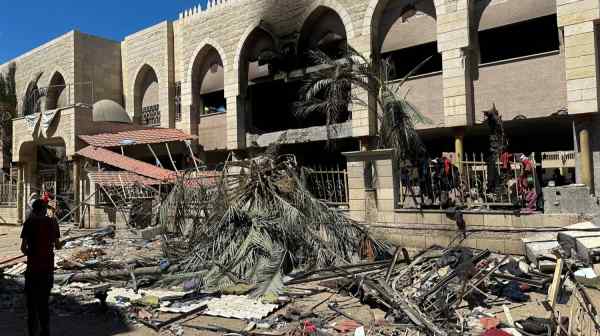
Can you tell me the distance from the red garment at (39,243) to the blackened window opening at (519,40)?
13.5m

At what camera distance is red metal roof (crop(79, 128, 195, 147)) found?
17.4 meters

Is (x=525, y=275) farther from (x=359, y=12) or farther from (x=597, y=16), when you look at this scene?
(x=359, y=12)

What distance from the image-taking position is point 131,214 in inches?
573

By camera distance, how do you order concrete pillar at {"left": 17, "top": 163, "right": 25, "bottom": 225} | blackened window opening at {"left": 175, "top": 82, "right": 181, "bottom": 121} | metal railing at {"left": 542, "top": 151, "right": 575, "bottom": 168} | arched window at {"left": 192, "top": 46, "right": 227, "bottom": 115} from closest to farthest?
metal railing at {"left": 542, "top": 151, "right": 575, "bottom": 168}, arched window at {"left": 192, "top": 46, "right": 227, "bottom": 115}, concrete pillar at {"left": 17, "top": 163, "right": 25, "bottom": 225}, blackened window opening at {"left": 175, "top": 82, "right": 181, "bottom": 121}

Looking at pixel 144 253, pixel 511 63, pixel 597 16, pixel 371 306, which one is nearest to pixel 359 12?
pixel 511 63

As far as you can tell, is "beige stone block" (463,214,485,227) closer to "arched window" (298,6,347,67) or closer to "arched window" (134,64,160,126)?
"arched window" (298,6,347,67)

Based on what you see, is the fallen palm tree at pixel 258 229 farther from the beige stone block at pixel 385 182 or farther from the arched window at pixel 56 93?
the arched window at pixel 56 93

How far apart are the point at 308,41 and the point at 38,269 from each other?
1501 cm

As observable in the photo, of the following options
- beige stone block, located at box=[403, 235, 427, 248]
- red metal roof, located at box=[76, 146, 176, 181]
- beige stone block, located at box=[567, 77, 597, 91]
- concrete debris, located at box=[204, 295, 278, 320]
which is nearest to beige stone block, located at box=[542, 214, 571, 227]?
beige stone block, located at box=[403, 235, 427, 248]

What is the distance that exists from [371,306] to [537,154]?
472 inches

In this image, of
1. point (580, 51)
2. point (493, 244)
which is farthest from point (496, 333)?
point (580, 51)

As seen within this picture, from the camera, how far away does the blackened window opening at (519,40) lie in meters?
14.0

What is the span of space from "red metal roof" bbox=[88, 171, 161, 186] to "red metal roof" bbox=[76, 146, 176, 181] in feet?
1.06

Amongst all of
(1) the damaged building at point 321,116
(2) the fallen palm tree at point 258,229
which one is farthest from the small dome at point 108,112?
(2) the fallen palm tree at point 258,229
